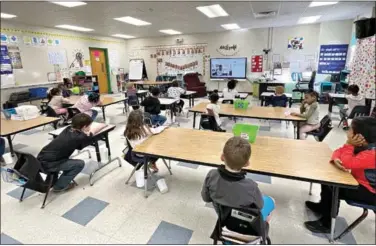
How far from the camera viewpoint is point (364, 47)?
16.3ft

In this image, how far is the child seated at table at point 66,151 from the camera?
214 centimetres

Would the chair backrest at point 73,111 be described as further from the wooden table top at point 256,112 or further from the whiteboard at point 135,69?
the whiteboard at point 135,69

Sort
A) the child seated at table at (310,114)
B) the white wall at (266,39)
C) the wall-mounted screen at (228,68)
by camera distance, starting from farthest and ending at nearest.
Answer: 1. the wall-mounted screen at (228,68)
2. the white wall at (266,39)
3. the child seated at table at (310,114)

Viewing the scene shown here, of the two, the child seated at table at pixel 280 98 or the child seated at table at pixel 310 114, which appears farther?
the child seated at table at pixel 280 98

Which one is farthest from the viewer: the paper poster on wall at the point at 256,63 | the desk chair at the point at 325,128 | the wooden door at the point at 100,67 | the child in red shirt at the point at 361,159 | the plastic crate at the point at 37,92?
the wooden door at the point at 100,67

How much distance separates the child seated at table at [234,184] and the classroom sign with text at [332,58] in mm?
7953

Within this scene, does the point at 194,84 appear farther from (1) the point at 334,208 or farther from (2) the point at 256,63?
(1) the point at 334,208

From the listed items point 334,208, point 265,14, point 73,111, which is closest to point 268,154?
point 334,208

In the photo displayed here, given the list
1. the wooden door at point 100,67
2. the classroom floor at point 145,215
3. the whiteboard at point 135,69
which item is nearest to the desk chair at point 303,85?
the classroom floor at point 145,215

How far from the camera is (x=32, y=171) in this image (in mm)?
1901

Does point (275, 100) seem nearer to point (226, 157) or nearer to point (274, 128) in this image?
point (274, 128)

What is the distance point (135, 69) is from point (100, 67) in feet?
5.44

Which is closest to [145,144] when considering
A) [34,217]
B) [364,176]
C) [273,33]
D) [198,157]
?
[198,157]

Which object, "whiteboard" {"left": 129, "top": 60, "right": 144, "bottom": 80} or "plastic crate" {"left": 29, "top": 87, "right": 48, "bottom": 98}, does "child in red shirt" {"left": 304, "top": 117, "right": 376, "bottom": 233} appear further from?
"whiteboard" {"left": 129, "top": 60, "right": 144, "bottom": 80}
